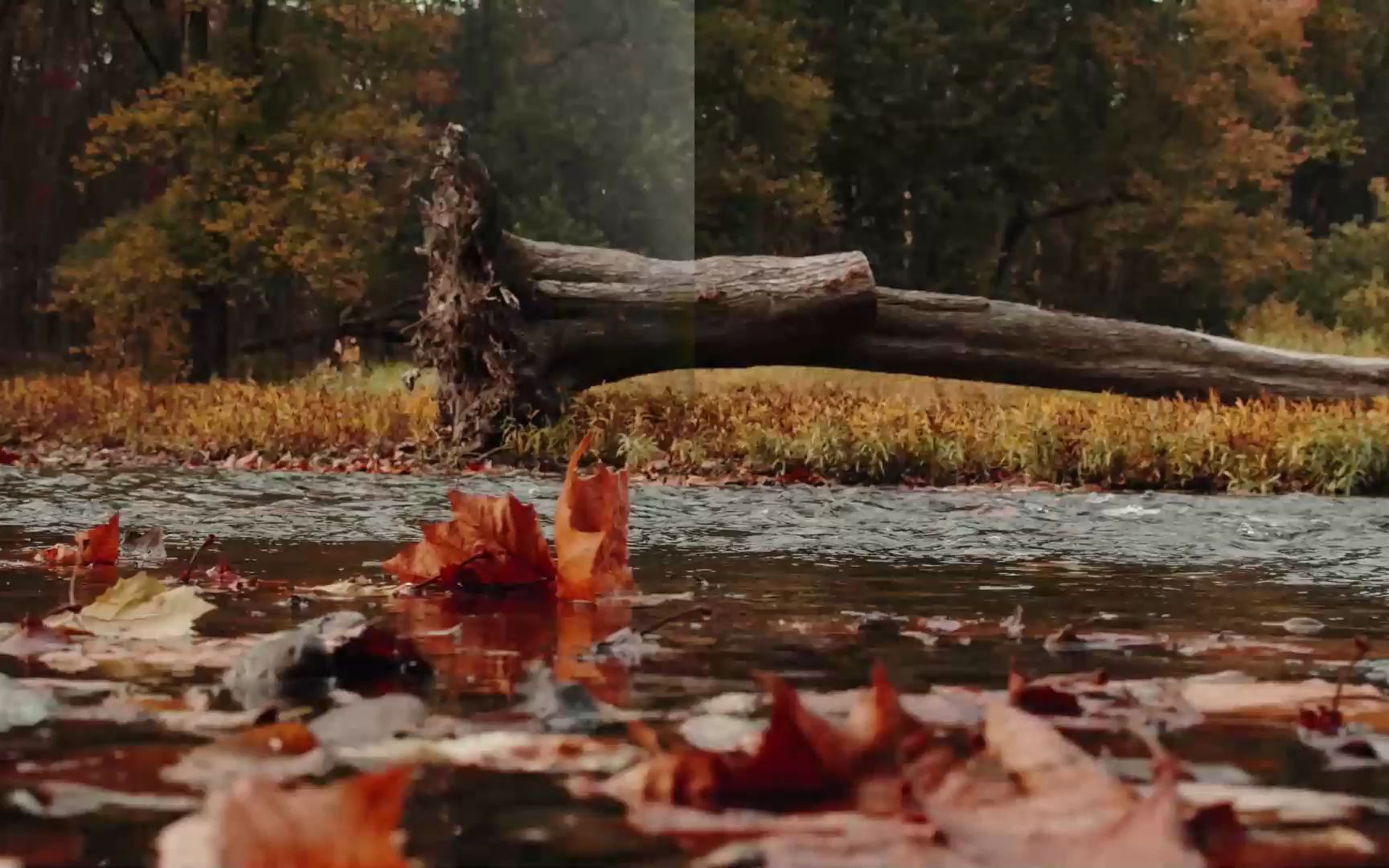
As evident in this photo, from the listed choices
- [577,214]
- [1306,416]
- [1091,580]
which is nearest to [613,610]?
[1091,580]

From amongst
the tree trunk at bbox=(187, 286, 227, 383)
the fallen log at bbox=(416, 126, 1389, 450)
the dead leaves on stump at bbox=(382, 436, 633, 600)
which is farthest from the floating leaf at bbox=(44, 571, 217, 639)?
the tree trunk at bbox=(187, 286, 227, 383)

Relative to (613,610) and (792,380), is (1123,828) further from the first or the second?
(792,380)

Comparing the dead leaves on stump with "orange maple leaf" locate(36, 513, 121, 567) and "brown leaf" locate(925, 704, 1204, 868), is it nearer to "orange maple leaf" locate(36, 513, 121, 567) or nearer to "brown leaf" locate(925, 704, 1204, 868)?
"orange maple leaf" locate(36, 513, 121, 567)

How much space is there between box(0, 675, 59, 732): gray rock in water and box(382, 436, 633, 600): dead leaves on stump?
651 mm

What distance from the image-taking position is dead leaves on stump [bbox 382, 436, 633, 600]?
1.81 meters

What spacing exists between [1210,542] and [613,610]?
1.89m

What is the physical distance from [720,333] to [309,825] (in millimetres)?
6837

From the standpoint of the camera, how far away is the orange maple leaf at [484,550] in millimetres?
1837

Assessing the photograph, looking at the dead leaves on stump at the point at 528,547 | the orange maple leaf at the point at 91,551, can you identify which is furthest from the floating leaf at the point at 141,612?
the orange maple leaf at the point at 91,551

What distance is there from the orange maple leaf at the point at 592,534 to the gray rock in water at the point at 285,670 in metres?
0.51

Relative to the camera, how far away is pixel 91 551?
94.7 inches

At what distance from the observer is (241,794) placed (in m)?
0.63

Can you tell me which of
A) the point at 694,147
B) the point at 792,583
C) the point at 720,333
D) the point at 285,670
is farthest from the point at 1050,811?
the point at 694,147

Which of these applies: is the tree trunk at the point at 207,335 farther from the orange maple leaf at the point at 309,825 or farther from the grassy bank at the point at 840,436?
the orange maple leaf at the point at 309,825
